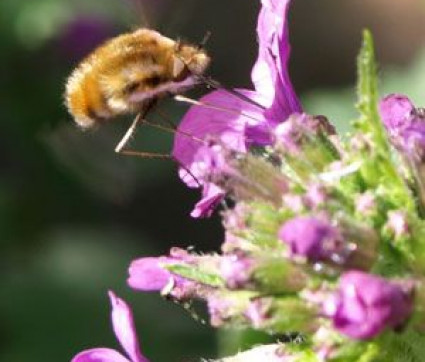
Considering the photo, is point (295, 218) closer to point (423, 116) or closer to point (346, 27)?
point (423, 116)

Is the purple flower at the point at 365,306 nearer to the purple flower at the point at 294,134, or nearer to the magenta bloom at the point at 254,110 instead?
the purple flower at the point at 294,134

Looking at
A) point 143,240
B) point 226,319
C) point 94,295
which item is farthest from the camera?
point 143,240

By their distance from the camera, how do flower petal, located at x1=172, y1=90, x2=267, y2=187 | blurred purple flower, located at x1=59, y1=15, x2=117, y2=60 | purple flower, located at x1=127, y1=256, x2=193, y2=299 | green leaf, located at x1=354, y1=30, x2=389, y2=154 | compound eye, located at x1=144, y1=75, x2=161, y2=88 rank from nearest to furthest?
1. green leaf, located at x1=354, y1=30, x2=389, y2=154
2. purple flower, located at x1=127, y1=256, x2=193, y2=299
3. flower petal, located at x1=172, y1=90, x2=267, y2=187
4. compound eye, located at x1=144, y1=75, x2=161, y2=88
5. blurred purple flower, located at x1=59, y1=15, x2=117, y2=60

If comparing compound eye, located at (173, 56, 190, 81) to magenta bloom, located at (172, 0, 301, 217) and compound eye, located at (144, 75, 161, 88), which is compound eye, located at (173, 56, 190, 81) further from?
magenta bloom, located at (172, 0, 301, 217)

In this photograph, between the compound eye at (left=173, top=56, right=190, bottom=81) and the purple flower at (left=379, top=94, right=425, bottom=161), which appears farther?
the compound eye at (left=173, top=56, right=190, bottom=81)

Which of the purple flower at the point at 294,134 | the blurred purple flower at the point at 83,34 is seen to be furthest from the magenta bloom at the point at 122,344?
the blurred purple flower at the point at 83,34

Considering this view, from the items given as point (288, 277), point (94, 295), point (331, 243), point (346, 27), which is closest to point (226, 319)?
point (288, 277)

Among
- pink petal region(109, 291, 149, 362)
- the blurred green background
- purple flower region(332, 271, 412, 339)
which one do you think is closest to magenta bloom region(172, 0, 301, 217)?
pink petal region(109, 291, 149, 362)
